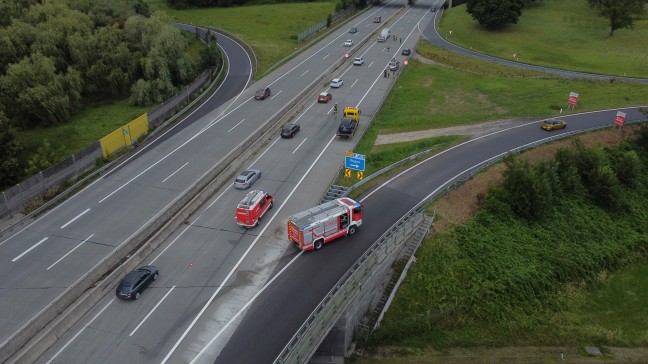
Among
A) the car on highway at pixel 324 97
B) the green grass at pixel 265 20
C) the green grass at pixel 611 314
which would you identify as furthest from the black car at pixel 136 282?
the green grass at pixel 265 20

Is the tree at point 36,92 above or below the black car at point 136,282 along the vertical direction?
above

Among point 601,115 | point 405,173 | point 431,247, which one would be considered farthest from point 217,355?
point 601,115

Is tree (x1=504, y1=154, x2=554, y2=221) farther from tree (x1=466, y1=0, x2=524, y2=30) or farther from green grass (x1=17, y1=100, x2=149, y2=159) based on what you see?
tree (x1=466, y1=0, x2=524, y2=30)

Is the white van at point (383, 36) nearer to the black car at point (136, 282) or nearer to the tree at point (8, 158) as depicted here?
the tree at point (8, 158)

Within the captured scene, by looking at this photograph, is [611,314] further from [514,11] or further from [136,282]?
[514,11]

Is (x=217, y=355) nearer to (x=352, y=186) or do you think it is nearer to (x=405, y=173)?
(x=352, y=186)

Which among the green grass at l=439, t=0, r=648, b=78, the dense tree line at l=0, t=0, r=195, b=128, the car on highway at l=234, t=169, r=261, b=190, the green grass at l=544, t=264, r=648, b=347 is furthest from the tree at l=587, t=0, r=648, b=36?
the car on highway at l=234, t=169, r=261, b=190
